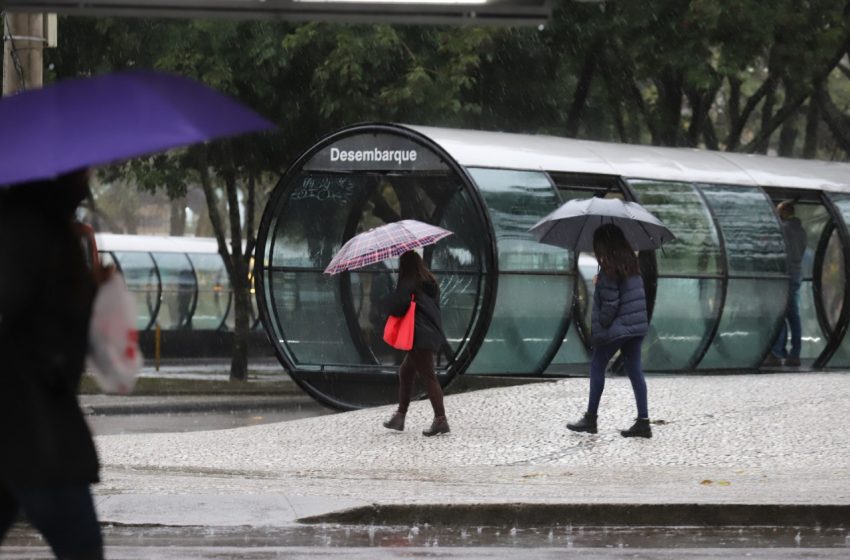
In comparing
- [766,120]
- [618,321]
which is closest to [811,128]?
[766,120]

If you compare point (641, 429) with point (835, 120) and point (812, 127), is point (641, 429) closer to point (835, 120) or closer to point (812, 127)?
point (835, 120)

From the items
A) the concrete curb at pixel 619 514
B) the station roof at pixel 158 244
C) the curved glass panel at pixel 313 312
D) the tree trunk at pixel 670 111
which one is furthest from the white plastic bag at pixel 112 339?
the station roof at pixel 158 244

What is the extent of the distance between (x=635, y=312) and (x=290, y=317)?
5788 mm

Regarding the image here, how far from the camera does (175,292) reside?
122 ft

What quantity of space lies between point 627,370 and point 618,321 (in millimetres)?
385

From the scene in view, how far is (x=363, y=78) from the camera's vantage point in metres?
22.9

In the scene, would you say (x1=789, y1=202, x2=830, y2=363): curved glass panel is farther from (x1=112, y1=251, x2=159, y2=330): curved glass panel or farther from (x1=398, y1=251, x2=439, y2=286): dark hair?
(x1=112, y1=251, x2=159, y2=330): curved glass panel

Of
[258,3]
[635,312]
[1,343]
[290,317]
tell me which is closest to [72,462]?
[1,343]

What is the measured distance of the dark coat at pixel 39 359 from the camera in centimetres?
443

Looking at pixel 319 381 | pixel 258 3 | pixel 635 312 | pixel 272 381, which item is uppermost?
pixel 258 3

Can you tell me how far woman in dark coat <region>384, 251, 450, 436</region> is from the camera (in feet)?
44.2

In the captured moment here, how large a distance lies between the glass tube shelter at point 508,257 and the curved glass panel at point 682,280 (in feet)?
0.06

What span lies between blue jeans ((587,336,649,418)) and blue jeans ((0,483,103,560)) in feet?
28.8

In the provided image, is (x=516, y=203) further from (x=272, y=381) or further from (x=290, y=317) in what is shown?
(x=272, y=381)
